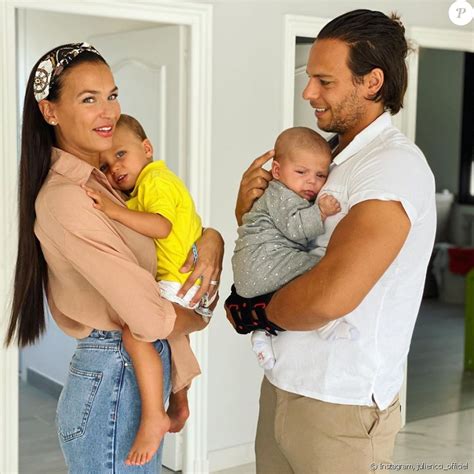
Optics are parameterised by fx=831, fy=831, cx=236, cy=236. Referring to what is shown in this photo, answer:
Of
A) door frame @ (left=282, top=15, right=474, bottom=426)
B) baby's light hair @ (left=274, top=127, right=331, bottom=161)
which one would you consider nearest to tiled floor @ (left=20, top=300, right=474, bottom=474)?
door frame @ (left=282, top=15, right=474, bottom=426)

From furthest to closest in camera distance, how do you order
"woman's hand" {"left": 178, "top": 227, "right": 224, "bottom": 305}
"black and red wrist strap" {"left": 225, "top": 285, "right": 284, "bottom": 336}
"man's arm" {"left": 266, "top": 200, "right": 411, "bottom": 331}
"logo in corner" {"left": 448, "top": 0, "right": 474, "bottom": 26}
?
"logo in corner" {"left": 448, "top": 0, "right": 474, "bottom": 26}, "woman's hand" {"left": 178, "top": 227, "right": 224, "bottom": 305}, "black and red wrist strap" {"left": 225, "top": 285, "right": 284, "bottom": 336}, "man's arm" {"left": 266, "top": 200, "right": 411, "bottom": 331}

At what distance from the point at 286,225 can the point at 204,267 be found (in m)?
0.25

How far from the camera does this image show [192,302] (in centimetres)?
205

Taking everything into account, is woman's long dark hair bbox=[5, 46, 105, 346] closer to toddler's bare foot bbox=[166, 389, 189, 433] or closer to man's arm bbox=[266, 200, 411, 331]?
toddler's bare foot bbox=[166, 389, 189, 433]

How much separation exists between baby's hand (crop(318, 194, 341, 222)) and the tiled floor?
2.61 metres

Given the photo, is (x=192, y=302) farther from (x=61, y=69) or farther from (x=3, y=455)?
(x=3, y=455)

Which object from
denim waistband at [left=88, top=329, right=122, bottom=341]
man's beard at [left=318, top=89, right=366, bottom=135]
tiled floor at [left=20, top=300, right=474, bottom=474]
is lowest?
tiled floor at [left=20, top=300, right=474, bottom=474]

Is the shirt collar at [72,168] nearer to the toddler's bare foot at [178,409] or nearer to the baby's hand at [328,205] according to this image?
the baby's hand at [328,205]

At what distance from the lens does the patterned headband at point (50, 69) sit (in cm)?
184

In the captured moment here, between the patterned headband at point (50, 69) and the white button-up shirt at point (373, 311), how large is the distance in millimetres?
653

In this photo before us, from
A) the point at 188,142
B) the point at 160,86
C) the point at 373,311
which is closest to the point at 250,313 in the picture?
the point at 373,311

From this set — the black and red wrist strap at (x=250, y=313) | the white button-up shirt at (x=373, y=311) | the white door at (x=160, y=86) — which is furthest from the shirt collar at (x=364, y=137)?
the white door at (x=160, y=86)

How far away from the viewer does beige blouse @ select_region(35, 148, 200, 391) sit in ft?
5.65

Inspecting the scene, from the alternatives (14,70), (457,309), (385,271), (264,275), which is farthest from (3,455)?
(457,309)
